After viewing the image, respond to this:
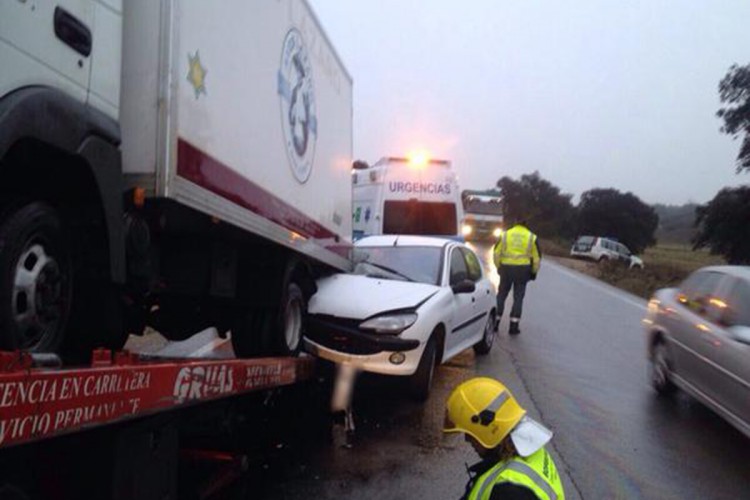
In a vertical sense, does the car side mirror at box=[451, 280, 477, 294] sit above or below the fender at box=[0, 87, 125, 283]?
below

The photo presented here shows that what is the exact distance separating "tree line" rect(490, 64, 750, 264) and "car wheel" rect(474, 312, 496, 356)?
3024 millimetres

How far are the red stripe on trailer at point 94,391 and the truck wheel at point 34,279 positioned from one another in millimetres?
265

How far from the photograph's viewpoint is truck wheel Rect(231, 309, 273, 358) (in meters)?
5.66

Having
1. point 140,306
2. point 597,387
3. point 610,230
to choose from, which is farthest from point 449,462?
→ point 610,230

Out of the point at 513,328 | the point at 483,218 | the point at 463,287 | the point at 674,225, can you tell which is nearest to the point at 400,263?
the point at 463,287

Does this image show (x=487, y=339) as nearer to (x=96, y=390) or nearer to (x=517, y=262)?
(x=517, y=262)

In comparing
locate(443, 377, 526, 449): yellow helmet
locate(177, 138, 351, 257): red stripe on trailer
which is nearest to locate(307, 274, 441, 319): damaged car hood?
locate(177, 138, 351, 257): red stripe on trailer

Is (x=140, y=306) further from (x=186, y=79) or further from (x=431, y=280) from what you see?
(x=431, y=280)

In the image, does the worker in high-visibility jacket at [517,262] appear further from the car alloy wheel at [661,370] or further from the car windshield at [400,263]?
the car alloy wheel at [661,370]

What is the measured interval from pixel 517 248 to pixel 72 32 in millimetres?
9292

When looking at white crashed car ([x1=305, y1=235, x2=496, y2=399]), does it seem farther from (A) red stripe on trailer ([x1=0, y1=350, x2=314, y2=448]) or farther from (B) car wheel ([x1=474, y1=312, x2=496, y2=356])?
(A) red stripe on trailer ([x1=0, y1=350, x2=314, y2=448])

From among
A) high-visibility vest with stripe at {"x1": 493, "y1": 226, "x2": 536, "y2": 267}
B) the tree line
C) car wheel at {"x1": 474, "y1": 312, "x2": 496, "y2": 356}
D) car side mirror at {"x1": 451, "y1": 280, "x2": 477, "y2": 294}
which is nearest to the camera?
car side mirror at {"x1": 451, "y1": 280, "x2": 477, "y2": 294}

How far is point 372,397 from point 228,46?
4.07 meters

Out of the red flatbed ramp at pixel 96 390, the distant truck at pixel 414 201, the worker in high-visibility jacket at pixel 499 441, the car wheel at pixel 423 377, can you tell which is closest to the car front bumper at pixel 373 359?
the car wheel at pixel 423 377
